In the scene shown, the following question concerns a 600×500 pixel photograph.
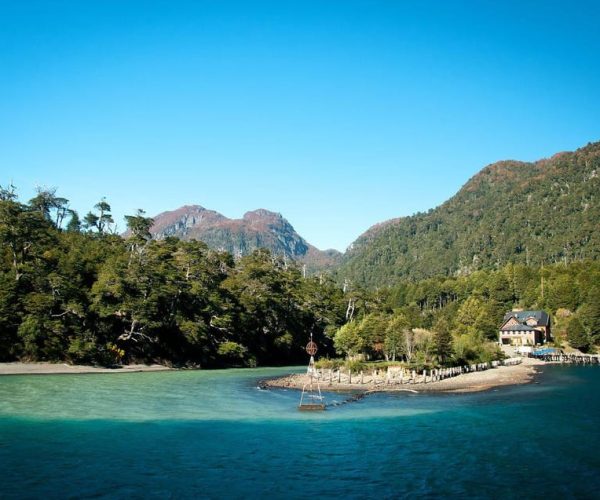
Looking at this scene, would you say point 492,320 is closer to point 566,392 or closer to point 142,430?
point 566,392

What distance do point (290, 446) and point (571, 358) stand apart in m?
85.1

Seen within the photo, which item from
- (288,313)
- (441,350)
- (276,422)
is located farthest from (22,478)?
(288,313)

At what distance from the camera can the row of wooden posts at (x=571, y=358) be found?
297 ft

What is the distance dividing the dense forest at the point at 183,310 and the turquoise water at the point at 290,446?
22425 mm

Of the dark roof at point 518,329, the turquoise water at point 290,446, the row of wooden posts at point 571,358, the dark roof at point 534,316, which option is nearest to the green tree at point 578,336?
the row of wooden posts at point 571,358

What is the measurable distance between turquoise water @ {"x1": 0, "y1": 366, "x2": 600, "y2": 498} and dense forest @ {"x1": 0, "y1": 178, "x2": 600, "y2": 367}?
22.4 meters

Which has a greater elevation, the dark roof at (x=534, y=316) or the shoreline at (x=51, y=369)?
the dark roof at (x=534, y=316)

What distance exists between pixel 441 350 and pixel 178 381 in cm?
3313

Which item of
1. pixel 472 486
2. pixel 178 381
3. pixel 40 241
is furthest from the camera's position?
pixel 40 241

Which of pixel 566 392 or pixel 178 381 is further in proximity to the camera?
pixel 178 381

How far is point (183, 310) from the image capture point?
278ft

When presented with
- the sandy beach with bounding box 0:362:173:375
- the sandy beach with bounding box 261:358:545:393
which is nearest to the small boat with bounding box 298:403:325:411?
Answer: the sandy beach with bounding box 261:358:545:393

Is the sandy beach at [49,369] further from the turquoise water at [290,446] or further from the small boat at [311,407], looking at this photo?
the small boat at [311,407]

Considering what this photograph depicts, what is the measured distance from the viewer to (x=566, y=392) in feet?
160
